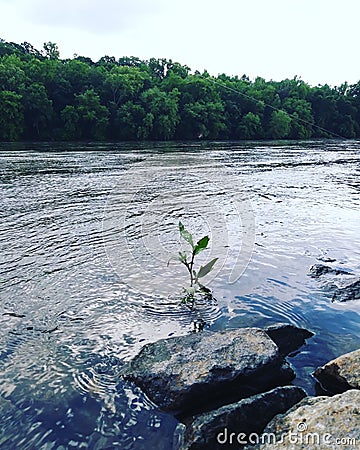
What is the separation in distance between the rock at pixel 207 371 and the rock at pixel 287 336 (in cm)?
41

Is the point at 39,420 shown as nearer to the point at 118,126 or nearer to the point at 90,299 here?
the point at 90,299

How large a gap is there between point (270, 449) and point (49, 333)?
3.07m

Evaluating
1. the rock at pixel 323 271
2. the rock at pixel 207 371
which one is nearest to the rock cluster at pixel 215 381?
the rock at pixel 207 371

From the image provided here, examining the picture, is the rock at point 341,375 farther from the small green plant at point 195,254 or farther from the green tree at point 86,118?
the green tree at point 86,118

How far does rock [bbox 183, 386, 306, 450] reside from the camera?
127 inches

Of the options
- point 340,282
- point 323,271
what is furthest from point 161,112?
point 340,282

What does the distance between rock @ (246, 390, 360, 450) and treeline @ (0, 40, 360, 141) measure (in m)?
45.5

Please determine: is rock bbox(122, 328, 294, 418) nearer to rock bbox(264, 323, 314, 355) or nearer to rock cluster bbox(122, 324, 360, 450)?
rock cluster bbox(122, 324, 360, 450)

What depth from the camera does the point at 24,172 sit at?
65.2 feet

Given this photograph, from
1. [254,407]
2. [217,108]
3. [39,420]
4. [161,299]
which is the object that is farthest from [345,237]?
[217,108]

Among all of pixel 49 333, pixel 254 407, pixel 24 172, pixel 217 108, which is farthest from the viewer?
pixel 217 108

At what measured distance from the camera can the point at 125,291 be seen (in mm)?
6227

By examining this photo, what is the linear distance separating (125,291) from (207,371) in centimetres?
269

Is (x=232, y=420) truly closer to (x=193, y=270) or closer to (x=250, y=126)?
(x=193, y=270)
